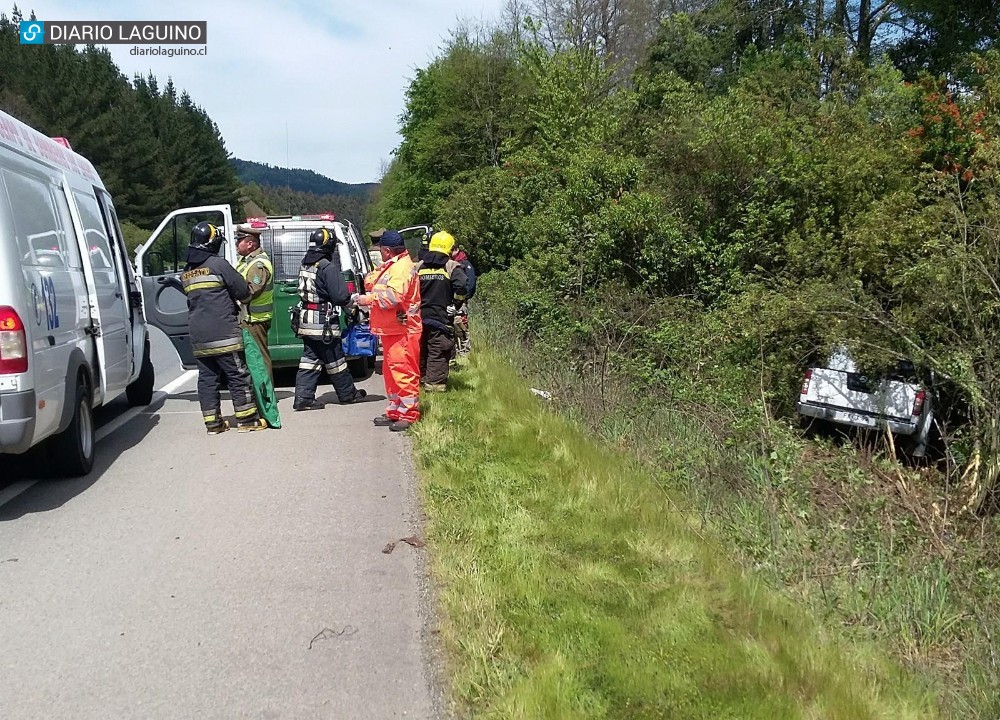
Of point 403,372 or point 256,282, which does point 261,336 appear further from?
point 403,372

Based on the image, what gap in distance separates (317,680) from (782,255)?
31.3 ft

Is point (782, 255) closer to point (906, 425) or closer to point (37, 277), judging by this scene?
point (906, 425)

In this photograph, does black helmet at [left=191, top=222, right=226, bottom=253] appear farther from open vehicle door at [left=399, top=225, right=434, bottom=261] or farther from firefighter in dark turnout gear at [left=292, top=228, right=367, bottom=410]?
open vehicle door at [left=399, top=225, right=434, bottom=261]

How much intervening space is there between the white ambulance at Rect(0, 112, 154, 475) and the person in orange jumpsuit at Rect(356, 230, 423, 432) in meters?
2.25

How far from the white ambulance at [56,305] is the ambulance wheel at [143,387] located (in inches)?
33.5

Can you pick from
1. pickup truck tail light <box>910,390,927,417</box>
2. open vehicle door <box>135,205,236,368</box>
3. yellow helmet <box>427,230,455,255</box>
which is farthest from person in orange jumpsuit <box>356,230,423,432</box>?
pickup truck tail light <box>910,390,927,417</box>

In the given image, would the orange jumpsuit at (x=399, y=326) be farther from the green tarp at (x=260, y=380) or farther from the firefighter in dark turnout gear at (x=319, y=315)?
the green tarp at (x=260, y=380)

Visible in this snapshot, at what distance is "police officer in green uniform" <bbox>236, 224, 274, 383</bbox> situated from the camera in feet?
27.9

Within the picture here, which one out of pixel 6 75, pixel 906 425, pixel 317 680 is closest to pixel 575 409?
pixel 906 425

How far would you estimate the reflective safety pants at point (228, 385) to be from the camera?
819 centimetres

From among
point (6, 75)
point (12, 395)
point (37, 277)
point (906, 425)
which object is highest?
point (6, 75)

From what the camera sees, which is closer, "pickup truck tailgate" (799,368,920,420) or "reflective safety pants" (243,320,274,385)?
"reflective safety pants" (243,320,274,385)

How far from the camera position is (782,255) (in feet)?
38.5

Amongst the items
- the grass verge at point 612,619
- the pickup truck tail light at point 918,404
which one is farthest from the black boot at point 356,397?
the pickup truck tail light at point 918,404
